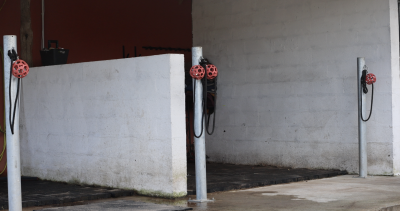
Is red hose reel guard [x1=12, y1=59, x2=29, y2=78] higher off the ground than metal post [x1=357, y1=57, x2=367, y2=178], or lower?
higher

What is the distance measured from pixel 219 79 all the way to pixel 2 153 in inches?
144

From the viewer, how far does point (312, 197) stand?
5.50 m

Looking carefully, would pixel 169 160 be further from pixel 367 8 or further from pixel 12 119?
pixel 367 8

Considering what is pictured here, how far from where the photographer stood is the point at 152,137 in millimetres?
5773

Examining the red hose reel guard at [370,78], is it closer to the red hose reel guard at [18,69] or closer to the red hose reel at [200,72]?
the red hose reel at [200,72]

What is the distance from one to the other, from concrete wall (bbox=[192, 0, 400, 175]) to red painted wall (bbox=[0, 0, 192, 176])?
517 millimetres

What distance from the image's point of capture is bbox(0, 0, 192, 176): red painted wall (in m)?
8.02

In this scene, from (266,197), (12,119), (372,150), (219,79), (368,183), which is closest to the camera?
(12,119)

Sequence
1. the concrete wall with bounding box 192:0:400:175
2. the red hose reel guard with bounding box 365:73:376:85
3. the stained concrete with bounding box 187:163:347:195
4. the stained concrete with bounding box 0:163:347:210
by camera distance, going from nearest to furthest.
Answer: the stained concrete with bounding box 0:163:347:210 → the stained concrete with bounding box 187:163:347:195 → the red hose reel guard with bounding box 365:73:376:85 → the concrete wall with bounding box 192:0:400:175

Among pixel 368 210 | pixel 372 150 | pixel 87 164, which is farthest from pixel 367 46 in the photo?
pixel 87 164

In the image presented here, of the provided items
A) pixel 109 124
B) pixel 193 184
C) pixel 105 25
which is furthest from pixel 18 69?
pixel 105 25

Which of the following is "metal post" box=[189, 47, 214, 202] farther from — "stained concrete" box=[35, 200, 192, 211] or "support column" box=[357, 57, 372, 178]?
"support column" box=[357, 57, 372, 178]

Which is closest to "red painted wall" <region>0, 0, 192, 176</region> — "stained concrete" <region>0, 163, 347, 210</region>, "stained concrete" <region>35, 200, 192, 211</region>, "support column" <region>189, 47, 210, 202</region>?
"stained concrete" <region>0, 163, 347, 210</region>

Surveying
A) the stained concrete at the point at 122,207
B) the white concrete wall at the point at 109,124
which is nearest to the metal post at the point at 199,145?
the white concrete wall at the point at 109,124
